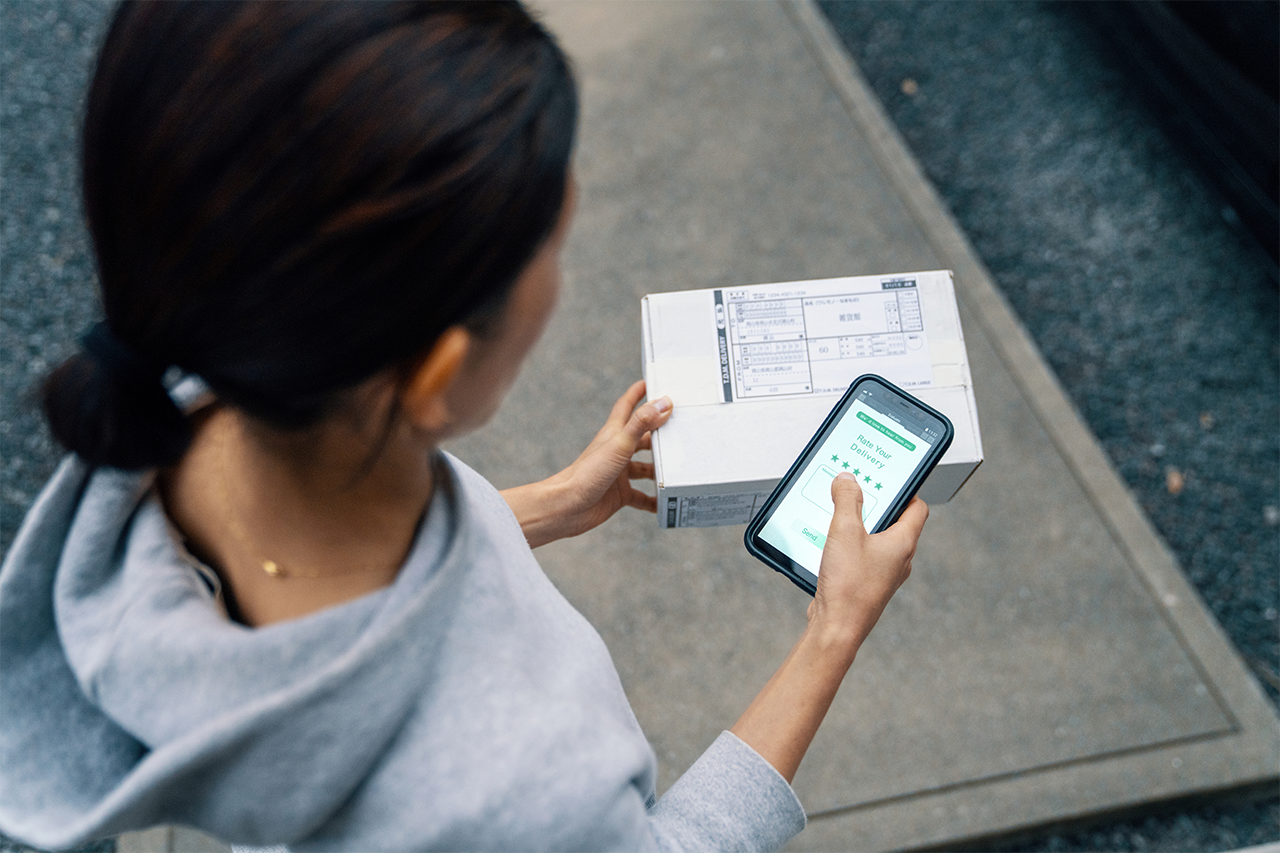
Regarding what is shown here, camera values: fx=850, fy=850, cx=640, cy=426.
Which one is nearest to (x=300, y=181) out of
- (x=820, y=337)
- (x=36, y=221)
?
(x=820, y=337)

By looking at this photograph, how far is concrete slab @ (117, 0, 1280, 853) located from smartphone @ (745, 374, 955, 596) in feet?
2.08

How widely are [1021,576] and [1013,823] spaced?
466 millimetres

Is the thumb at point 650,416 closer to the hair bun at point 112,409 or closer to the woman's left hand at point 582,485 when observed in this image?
the woman's left hand at point 582,485

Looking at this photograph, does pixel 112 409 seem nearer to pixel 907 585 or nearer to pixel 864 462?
pixel 864 462

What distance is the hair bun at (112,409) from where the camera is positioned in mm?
553

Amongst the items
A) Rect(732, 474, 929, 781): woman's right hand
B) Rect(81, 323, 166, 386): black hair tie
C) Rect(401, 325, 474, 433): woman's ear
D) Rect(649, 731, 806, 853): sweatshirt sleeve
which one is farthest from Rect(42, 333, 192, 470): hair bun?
Rect(732, 474, 929, 781): woman's right hand

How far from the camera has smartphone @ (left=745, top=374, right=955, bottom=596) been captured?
1076mm

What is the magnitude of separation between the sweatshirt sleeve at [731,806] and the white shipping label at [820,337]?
→ 0.45 metres

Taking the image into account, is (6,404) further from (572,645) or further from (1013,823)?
(1013,823)

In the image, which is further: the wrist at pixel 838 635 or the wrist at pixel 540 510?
the wrist at pixel 540 510

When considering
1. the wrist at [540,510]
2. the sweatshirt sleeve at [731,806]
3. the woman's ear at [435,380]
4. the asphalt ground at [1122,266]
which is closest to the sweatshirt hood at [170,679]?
the woman's ear at [435,380]

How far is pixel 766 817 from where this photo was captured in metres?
0.87

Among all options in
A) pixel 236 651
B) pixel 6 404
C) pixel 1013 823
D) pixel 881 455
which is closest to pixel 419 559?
pixel 236 651

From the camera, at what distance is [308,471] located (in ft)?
2.14
